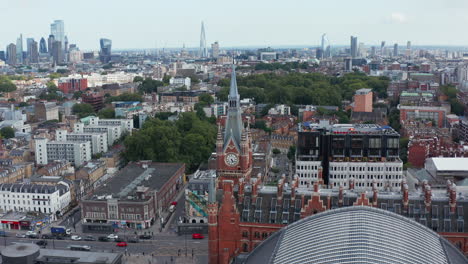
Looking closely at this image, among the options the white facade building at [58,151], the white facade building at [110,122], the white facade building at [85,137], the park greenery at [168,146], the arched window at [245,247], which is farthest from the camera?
the white facade building at [110,122]

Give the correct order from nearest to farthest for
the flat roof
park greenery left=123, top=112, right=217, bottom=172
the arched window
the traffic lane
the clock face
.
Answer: the arched window → the clock face → the traffic lane → the flat roof → park greenery left=123, top=112, right=217, bottom=172

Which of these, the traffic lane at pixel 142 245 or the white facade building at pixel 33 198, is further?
the white facade building at pixel 33 198

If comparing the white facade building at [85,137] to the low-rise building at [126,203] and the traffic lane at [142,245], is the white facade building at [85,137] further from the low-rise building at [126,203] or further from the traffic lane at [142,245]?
the traffic lane at [142,245]

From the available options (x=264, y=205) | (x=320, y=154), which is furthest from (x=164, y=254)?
(x=320, y=154)

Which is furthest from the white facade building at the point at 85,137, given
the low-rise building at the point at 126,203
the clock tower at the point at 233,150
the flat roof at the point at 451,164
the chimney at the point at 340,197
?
the chimney at the point at 340,197

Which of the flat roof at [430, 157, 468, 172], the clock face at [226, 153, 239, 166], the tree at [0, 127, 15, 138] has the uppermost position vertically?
the clock face at [226, 153, 239, 166]

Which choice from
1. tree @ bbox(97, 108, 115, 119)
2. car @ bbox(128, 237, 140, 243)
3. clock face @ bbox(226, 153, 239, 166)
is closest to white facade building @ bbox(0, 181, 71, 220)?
car @ bbox(128, 237, 140, 243)

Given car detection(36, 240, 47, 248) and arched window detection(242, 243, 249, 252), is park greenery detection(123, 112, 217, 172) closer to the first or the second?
car detection(36, 240, 47, 248)
